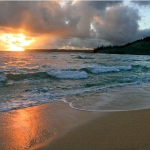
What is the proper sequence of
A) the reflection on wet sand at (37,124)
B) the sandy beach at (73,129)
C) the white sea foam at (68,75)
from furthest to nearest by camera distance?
the white sea foam at (68,75) < the reflection on wet sand at (37,124) < the sandy beach at (73,129)

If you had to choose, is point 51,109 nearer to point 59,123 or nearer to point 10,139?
point 59,123

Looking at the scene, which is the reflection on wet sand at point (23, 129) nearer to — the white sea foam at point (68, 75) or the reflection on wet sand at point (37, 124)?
the reflection on wet sand at point (37, 124)

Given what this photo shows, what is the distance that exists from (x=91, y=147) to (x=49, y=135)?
103cm

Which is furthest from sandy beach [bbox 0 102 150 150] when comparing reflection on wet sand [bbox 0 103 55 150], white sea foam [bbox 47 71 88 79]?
white sea foam [bbox 47 71 88 79]

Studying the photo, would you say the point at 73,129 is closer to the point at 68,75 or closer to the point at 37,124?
the point at 37,124

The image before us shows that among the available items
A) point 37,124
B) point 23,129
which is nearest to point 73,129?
point 37,124

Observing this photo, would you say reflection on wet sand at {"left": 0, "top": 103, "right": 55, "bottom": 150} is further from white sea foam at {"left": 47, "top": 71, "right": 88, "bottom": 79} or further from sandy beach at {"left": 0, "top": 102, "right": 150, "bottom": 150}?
white sea foam at {"left": 47, "top": 71, "right": 88, "bottom": 79}

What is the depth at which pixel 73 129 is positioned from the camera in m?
4.54

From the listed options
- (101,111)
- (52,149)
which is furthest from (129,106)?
(52,149)

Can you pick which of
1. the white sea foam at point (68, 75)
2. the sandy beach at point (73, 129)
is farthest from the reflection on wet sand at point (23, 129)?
the white sea foam at point (68, 75)

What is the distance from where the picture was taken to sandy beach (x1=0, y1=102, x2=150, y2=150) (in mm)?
3674

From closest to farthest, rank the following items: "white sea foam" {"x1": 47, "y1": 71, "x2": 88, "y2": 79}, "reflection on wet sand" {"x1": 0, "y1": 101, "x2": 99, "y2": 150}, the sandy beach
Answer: the sandy beach, "reflection on wet sand" {"x1": 0, "y1": 101, "x2": 99, "y2": 150}, "white sea foam" {"x1": 47, "y1": 71, "x2": 88, "y2": 79}

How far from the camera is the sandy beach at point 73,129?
12.1ft

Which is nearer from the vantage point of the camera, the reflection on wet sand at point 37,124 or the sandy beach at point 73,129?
the sandy beach at point 73,129
